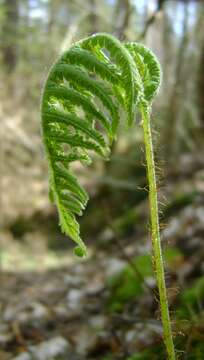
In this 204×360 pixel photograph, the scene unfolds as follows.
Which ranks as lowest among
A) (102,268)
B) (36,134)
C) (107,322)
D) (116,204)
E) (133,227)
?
(107,322)

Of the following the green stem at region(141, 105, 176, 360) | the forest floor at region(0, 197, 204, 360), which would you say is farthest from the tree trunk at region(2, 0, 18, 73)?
the green stem at region(141, 105, 176, 360)

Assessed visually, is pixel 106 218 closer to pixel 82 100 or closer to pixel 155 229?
pixel 155 229

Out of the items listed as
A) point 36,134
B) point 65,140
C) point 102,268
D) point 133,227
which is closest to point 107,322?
point 102,268

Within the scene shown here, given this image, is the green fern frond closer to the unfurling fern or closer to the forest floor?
the unfurling fern

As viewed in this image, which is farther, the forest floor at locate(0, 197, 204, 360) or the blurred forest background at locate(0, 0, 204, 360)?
the blurred forest background at locate(0, 0, 204, 360)

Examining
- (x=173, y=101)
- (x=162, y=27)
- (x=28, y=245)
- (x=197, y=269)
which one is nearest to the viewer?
(x=197, y=269)

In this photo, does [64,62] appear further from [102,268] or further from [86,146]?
[102,268]

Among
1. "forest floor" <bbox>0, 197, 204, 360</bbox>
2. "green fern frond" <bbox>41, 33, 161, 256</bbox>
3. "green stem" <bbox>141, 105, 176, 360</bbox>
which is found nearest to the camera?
"green fern frond" <bbox>41, 33, 161, 256</bbox>
